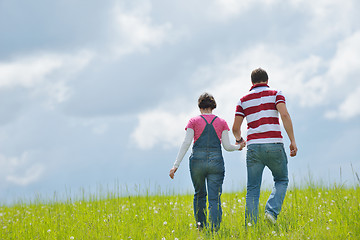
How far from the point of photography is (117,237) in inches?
293

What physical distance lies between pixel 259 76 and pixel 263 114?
0.89 metres

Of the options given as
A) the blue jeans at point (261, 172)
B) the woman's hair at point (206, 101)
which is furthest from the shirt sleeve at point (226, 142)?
the woman's hair at point (206, 101)

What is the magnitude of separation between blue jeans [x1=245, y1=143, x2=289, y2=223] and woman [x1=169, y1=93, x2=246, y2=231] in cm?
57

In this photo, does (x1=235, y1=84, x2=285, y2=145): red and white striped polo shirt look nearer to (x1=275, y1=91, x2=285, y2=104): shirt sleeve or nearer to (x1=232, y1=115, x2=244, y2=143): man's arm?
(x1=275, y1=91, x2=285, y2=104): shirt sleeve

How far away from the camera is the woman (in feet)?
24.6

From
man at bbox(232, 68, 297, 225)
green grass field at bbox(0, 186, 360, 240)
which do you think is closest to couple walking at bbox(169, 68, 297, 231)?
man at bbox(232, 68, 297, 225)

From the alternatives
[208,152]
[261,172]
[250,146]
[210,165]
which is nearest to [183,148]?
[208,152]

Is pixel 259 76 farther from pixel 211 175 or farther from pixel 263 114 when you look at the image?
pixel 211 175

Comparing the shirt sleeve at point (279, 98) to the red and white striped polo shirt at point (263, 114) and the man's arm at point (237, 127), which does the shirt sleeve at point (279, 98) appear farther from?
the man's arm at point (237, 127)

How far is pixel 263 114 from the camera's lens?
7.38 m

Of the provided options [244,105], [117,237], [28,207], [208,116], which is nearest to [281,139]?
[244,105]

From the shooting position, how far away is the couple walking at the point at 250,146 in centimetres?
733

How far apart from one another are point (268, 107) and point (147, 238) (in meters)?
3.67

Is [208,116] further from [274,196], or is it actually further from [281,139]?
[274,196]
